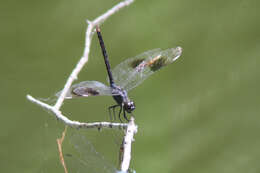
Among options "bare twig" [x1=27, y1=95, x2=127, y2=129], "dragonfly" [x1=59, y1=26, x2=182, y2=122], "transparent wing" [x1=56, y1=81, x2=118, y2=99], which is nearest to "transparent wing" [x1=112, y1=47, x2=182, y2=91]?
"dragonfly" [x1=59, y1=26, x2=182, y2=122]

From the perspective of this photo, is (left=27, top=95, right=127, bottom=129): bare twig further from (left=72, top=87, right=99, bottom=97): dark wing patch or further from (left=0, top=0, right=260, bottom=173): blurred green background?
(left=0, top=0, right=260, bottom=173): blurred green background

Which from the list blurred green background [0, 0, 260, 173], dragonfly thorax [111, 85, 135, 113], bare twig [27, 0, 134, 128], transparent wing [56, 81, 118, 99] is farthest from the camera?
blurred green background [0, 0, 260, 173]

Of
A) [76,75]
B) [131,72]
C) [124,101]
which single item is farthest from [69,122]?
[131,72]

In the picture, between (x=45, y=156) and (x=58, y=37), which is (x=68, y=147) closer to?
(x=45, y=156)

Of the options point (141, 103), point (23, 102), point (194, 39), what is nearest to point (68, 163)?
point (23, 102)

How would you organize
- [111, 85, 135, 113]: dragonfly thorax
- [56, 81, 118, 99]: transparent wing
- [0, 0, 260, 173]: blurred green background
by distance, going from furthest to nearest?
1. [0, 0, 260, 173]: blurred green background
2. [111, 85, 135, 113]: dragonfly thorax
3. [56, 81, 118, 99]: transparent wing

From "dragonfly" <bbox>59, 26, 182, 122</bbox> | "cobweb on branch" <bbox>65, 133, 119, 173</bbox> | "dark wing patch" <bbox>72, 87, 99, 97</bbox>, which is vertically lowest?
"cobweb on branch" <bbox>65, 133, 119, 173</bbox>

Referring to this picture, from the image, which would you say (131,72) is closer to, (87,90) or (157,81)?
(87,90)
